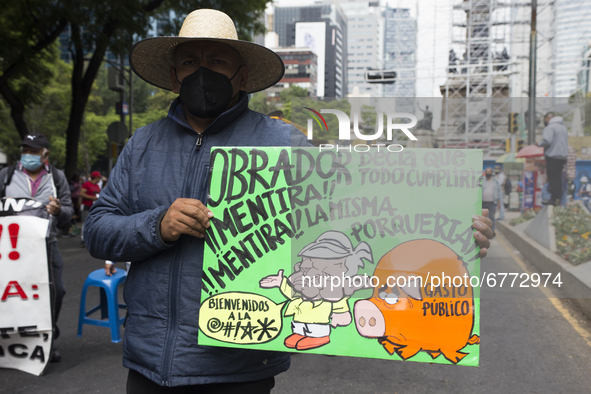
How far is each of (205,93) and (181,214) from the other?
470 mm

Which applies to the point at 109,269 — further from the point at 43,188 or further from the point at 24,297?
the point at 43,188

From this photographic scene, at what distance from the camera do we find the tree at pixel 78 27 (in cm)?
1025

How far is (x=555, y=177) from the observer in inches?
394

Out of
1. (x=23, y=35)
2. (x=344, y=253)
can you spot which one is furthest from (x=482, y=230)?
(x=23, y=35)

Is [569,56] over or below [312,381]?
over

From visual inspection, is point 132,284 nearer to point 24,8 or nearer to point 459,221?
point 459,221

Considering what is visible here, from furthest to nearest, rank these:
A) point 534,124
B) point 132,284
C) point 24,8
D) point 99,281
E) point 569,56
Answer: point 569,56 → point 534,124 → point 24,8 → point 99,281 → point 132,284

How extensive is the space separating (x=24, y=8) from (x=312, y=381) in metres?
10.1

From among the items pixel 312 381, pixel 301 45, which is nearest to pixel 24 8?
pixel 312 381

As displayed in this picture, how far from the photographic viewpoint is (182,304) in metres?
1.69

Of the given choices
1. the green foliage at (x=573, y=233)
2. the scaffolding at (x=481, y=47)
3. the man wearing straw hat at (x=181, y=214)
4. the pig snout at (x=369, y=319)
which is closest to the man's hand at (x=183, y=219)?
the man wearing straw hat at (x=181, y=214)

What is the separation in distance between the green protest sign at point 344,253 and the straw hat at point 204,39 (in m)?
0.44

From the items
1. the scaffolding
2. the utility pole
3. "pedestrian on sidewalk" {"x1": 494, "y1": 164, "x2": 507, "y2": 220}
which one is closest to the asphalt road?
"pedestrian on sidewalk" {"x1": 494, "y1": 164, "x2": 507, "y2": 220}

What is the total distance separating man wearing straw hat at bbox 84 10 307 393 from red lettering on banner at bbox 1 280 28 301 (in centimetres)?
256
